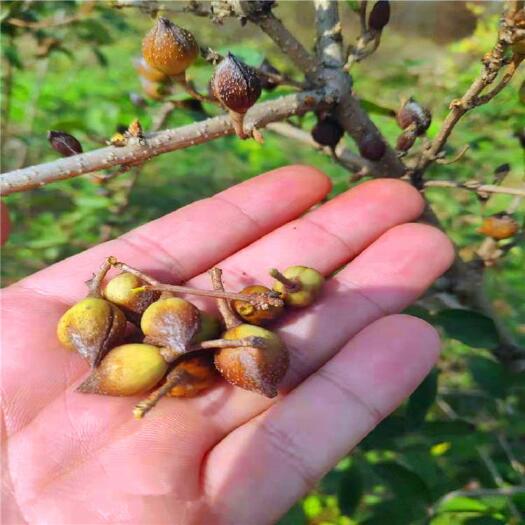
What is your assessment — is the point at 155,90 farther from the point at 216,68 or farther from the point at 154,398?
the point at 154,398

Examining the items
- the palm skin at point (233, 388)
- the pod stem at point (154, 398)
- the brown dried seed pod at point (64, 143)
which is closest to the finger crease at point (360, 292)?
the palm skin at point (233, 388)

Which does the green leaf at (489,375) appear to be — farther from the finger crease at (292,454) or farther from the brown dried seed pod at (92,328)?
the brown dried seed pod at (92,328)

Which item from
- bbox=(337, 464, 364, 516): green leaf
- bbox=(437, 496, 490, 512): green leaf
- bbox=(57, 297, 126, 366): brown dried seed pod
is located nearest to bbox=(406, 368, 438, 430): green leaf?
bbox=(437, 496, 490, 512): green leaf

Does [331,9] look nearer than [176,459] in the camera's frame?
No

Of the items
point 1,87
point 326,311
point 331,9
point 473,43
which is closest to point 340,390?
point 326,311

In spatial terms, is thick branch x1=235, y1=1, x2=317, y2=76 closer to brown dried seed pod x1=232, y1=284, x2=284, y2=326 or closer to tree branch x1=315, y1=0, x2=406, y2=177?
tree branch x1=315, y1=0, x2=406, y2=177

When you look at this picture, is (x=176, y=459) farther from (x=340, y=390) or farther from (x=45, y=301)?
(x=45, y=301)

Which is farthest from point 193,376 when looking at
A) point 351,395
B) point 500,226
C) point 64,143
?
point 500,226
